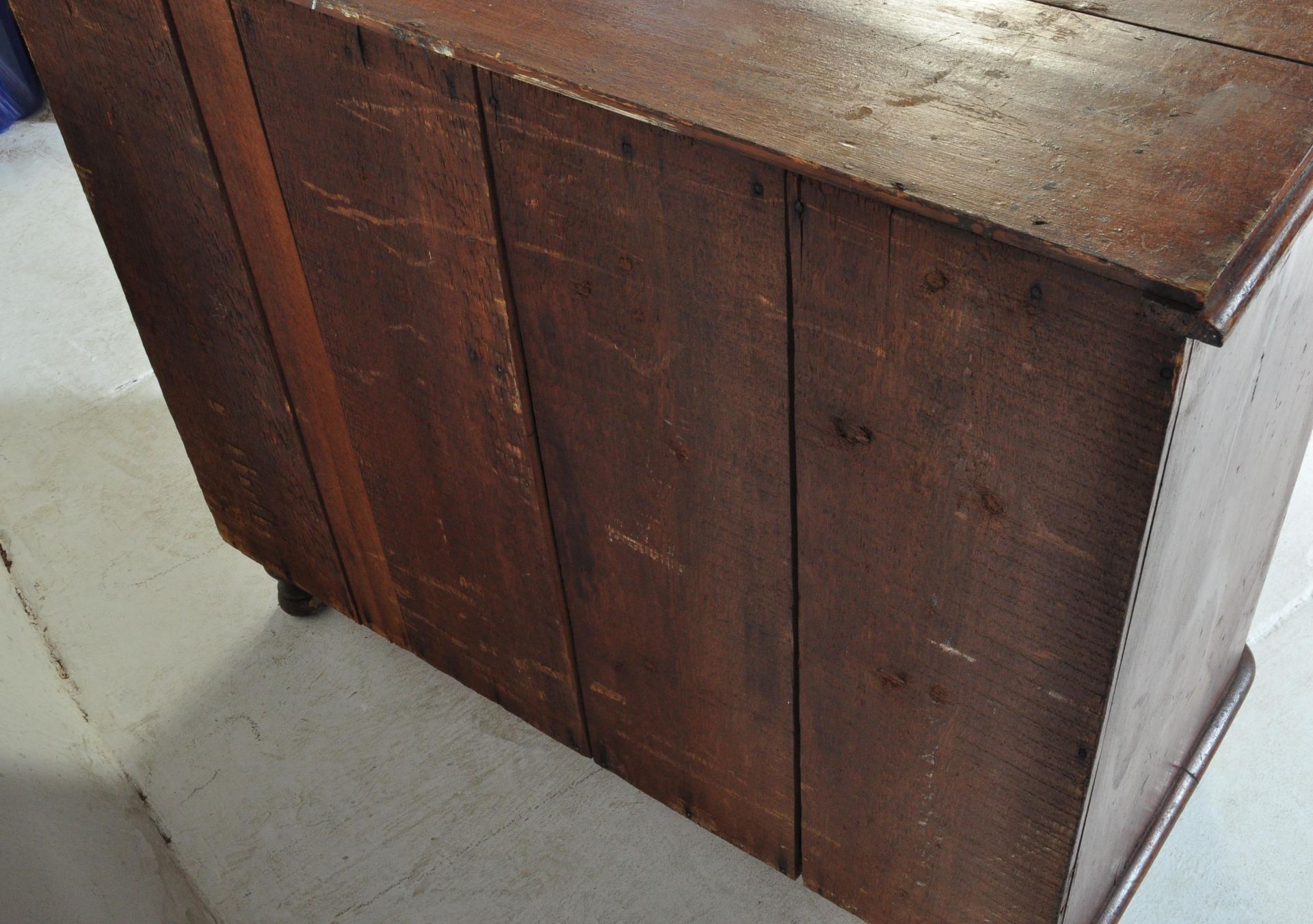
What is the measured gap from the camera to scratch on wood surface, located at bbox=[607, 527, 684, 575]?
143cm

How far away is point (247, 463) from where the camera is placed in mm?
1910

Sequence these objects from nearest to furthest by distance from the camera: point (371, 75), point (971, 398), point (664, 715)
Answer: point (971, 398)
point (371, 75)
point (664, 715)

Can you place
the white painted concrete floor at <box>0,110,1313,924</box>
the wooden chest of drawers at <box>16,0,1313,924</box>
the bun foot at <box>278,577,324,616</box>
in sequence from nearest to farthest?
1. the wooden chest of drawers at <box>16,0,1313,924</box>
2. the white painted concrete floor at <box>0,110,1313,924</box>
3. the bun foot at <box>278,577,324,616</box>

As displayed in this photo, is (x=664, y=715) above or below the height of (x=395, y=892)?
above

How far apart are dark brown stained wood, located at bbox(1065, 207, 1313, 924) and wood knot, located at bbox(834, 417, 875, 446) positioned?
24 cm

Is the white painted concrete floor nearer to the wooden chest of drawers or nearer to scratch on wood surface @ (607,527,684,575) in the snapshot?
the wooden chest of drawers

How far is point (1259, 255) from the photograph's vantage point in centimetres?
89

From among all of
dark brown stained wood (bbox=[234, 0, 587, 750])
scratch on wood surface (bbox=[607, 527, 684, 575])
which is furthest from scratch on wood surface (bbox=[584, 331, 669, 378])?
scratch on wood surface (bbox=[607, 527, 684, 575])

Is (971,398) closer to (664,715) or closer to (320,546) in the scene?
(664,715)

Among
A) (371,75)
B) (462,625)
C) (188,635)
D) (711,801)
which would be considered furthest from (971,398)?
(188,635)

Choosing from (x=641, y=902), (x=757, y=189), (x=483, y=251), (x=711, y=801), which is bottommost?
(x=641, y=902)

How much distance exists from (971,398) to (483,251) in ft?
1.66

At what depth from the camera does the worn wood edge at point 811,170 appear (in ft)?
2.90

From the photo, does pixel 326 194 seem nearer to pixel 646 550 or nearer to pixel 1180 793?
pixel 646 550
